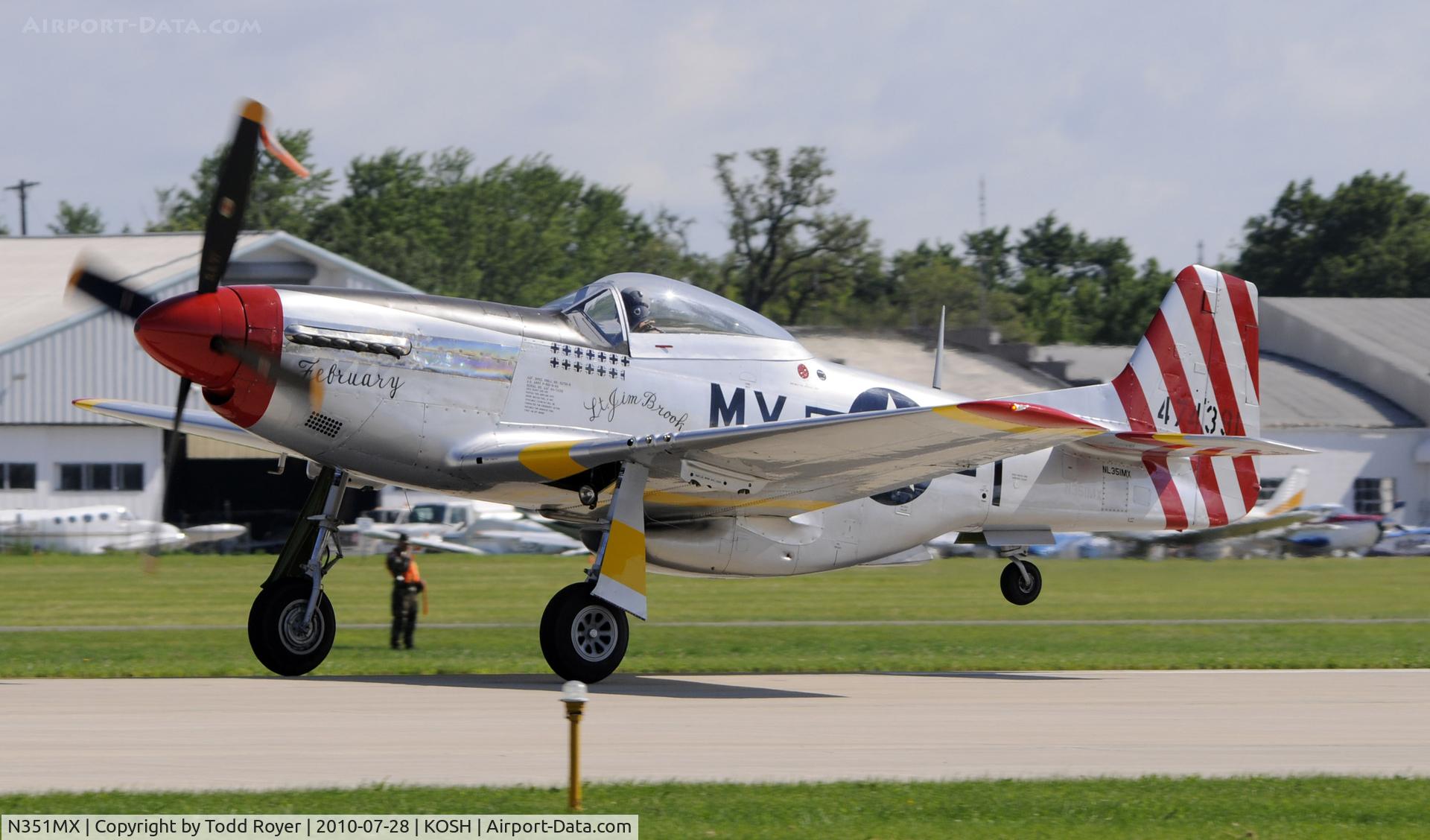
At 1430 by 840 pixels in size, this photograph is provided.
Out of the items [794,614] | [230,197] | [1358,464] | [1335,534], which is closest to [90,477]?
[794,614]

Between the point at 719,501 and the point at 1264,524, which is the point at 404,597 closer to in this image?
the point at 719,501

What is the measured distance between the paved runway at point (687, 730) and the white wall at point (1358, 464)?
141 ft

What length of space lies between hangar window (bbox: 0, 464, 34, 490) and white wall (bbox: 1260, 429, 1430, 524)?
40878mm

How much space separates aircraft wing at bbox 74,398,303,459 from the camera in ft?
52.2

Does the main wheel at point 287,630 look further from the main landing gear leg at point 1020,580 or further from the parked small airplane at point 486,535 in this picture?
the parked small airplane at point 486,535

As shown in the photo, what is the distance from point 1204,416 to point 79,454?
3959cm

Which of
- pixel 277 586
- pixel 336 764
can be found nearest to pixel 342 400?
pixel 277 586

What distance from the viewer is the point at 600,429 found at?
14.2 metres

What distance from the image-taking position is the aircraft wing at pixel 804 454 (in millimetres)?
11758

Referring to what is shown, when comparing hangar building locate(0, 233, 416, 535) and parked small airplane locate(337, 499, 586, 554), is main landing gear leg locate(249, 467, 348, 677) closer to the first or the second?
parked small airplane locate(337, 499, 586, 554)

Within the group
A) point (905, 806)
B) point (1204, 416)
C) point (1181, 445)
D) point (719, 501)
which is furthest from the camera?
point (1204, 416)

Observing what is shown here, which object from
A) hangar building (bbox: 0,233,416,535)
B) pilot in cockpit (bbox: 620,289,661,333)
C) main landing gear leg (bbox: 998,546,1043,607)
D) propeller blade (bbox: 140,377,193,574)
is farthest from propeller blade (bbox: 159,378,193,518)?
hangar building (bbox: 0,233,416,535)

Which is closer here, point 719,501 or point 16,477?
point 719,501

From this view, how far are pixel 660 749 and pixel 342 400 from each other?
4368 mm
